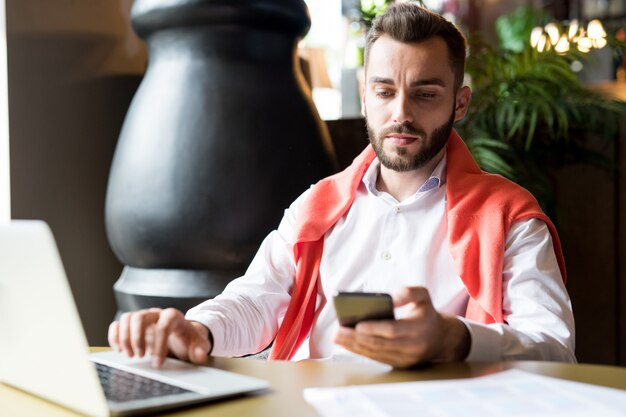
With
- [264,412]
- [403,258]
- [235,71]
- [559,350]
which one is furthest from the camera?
[235,71]

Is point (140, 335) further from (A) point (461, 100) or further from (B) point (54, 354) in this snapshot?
(A) point (461, 100)

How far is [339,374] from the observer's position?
41.1 inches

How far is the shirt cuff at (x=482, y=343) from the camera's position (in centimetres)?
123

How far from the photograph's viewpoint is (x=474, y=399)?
0.89 meters

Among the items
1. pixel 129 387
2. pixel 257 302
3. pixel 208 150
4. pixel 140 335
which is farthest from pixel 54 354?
pixel 208 150

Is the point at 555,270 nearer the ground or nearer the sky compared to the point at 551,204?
nearer the sky

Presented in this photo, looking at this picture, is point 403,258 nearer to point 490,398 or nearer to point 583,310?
point 490,398

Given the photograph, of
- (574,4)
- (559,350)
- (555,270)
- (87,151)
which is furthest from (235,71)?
(574,4)

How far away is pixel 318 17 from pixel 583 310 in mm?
4109

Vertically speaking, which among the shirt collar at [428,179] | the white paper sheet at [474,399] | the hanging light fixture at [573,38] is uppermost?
the hanging light fixture at [573,38]

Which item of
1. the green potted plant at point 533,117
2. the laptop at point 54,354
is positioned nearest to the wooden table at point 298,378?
the laptop at point 54,354

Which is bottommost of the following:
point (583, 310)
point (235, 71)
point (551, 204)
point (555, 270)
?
point (583, 310)

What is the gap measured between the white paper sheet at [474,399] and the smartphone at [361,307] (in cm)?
10

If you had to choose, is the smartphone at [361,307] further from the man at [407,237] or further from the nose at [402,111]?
the nose at [402,111]
